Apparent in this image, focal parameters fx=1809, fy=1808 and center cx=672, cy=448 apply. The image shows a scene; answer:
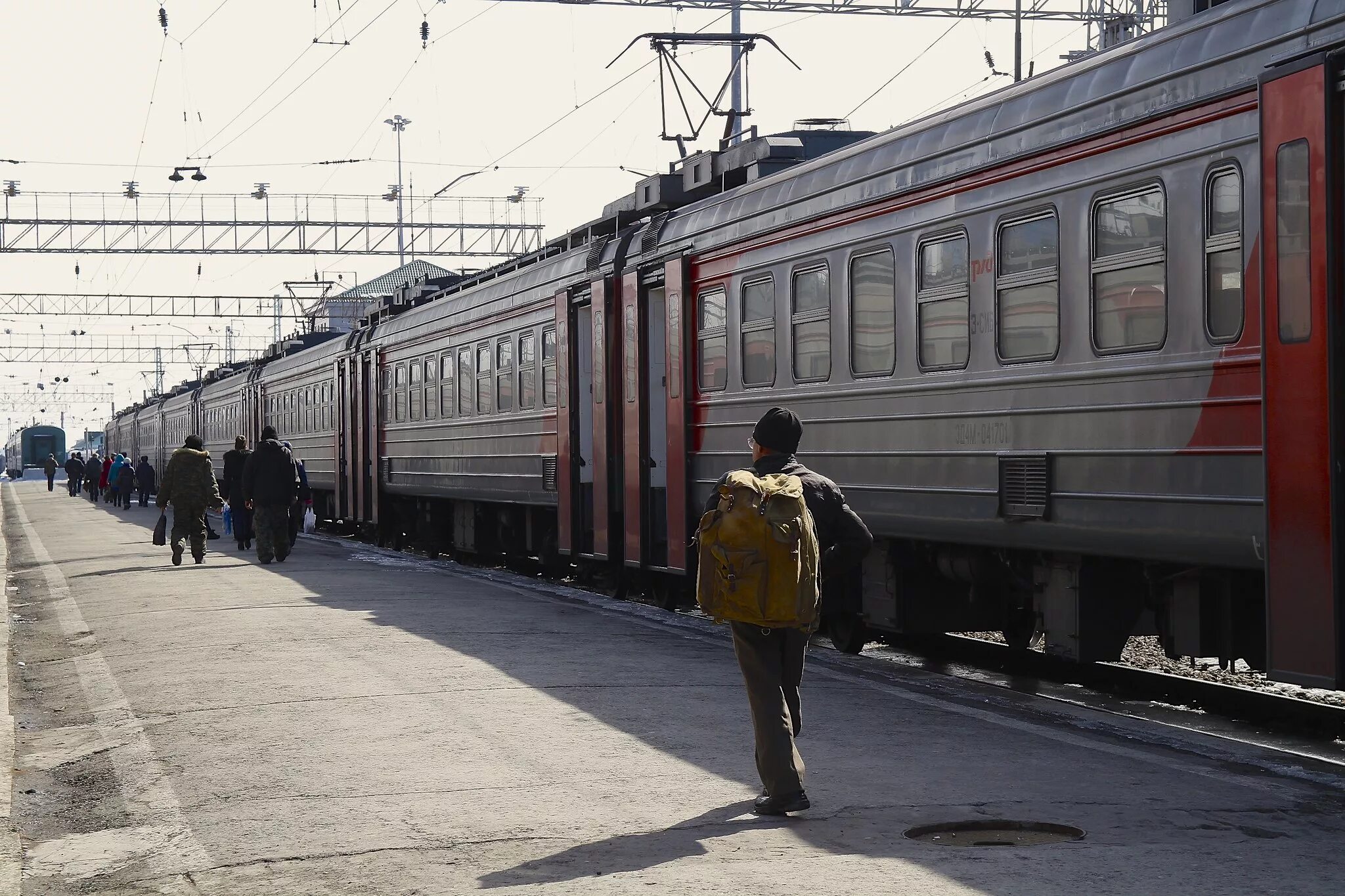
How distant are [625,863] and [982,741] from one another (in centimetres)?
264

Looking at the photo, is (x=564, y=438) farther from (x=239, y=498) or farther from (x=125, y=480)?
(x=125, y=480)

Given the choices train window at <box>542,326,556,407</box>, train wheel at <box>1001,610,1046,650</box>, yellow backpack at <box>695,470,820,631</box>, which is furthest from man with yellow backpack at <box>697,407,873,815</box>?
train window at <box>542,326,556,407</box>

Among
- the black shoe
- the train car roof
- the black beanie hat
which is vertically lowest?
the black shoe

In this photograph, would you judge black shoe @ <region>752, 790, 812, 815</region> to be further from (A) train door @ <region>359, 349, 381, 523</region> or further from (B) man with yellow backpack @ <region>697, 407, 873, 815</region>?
(A) train door @ <region>359, 349, 381, 523</region>

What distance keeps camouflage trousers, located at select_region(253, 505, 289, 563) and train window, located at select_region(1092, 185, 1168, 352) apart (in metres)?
14.2

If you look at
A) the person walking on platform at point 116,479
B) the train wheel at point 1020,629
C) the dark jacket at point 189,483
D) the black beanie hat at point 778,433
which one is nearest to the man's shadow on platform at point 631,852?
the black beanie hat at point 778,433

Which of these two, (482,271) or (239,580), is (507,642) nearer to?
(239,580)

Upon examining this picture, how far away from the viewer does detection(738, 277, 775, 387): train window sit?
12.6m

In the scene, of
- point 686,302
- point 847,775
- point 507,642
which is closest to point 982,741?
point 847,775

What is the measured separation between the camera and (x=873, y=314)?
11094 mm

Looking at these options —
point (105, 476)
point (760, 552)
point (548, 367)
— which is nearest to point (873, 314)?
point (760, 552)

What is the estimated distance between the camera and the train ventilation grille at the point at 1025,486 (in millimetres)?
9297

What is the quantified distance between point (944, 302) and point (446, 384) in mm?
12812

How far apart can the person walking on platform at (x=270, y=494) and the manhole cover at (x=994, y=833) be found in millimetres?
15901
